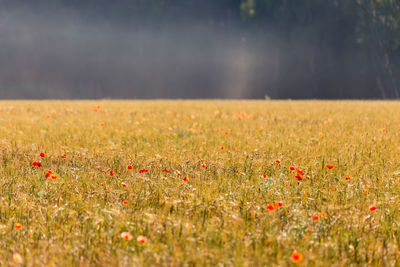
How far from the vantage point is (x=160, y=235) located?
97.4 inches

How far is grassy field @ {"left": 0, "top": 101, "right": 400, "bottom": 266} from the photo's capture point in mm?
2279

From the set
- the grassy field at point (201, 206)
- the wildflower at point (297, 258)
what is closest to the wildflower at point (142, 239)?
the grassy field at point (201, 206)

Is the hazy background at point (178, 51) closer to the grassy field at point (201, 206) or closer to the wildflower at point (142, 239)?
the grassy field at point (201, 206)

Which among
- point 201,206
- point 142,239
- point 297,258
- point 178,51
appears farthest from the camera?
point 178,51

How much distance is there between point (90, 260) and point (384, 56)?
1130 inches

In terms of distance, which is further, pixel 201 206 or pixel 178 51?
pixel 178 51

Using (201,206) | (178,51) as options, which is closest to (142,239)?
(201,206)

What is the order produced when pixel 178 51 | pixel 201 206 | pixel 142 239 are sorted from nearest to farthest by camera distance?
pixel 142 239 → pixel 201 206 → pixel 178 51

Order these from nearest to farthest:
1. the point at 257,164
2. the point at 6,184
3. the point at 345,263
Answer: the point at 345,263
the point at 6,184
the point at 257,164

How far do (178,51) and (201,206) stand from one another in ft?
109

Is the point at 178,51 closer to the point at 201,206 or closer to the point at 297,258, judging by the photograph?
the point at 201,206

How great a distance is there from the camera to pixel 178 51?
35.1 m

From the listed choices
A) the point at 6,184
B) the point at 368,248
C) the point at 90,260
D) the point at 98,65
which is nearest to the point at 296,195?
the point at 368,248

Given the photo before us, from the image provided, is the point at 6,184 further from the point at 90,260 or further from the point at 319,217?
the point at 319,217
